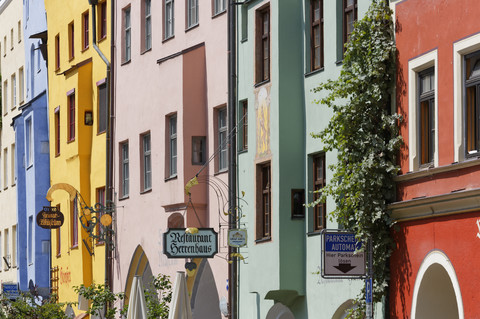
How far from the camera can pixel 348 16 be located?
987 inches

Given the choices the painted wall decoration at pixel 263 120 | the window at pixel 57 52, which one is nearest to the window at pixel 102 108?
the window at pixel 57 52

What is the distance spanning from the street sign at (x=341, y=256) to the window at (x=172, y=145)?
525 inches

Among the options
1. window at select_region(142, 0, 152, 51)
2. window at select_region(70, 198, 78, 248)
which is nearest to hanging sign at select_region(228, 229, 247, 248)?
window at select_region(142, 0, 152, 51)

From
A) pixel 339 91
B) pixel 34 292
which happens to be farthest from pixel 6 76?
pixel 339 91

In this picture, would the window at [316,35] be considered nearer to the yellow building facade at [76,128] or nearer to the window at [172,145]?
the window at [172,145]

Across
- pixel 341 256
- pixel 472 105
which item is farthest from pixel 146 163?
pixel 472 105

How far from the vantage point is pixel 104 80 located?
40562mm

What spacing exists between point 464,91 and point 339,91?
10.8 feet

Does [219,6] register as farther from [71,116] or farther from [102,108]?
[71,116]

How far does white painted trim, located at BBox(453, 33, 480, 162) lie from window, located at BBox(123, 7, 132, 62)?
1926 cm

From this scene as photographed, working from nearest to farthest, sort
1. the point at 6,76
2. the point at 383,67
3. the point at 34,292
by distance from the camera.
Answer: the point at 383,67, the point at 34,292, the point at 6,76

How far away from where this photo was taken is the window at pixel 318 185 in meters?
26.0

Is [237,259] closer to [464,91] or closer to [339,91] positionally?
[339,91]

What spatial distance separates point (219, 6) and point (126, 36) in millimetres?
7534
